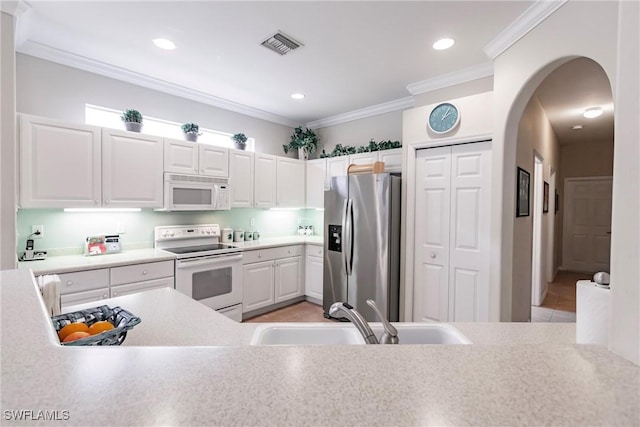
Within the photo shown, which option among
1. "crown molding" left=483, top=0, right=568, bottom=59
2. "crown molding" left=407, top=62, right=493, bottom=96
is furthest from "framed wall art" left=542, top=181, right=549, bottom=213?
"crown molding" left=483, top=0, right=568, bottom=59

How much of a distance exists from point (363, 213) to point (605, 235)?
6014mm

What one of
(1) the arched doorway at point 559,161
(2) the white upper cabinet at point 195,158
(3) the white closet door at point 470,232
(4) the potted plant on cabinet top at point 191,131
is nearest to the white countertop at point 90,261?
(2) the white upper cabinet at point 195,158

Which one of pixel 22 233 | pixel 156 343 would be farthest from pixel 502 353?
pixel 22 233

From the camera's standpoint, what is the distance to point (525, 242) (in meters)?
3.04

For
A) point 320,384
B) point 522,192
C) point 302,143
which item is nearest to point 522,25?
point 522,192

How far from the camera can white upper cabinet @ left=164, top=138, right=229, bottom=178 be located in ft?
10.5

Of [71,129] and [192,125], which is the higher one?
[192,125]

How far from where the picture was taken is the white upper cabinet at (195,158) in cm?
320

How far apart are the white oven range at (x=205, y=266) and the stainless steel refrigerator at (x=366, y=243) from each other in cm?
116

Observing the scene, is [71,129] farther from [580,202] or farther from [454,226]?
[580,202]

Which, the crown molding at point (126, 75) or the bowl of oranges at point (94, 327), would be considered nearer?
the bowl of oranges at point (94, 327)

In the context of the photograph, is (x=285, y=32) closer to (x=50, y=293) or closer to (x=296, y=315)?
(x=50, y=293)

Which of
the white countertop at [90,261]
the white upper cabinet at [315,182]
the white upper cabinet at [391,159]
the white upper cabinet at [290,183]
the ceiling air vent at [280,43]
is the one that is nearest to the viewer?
the white countertop at [90,261]

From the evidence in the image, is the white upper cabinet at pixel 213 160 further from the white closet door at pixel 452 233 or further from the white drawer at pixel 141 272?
the white closet door at pixel 452 233
